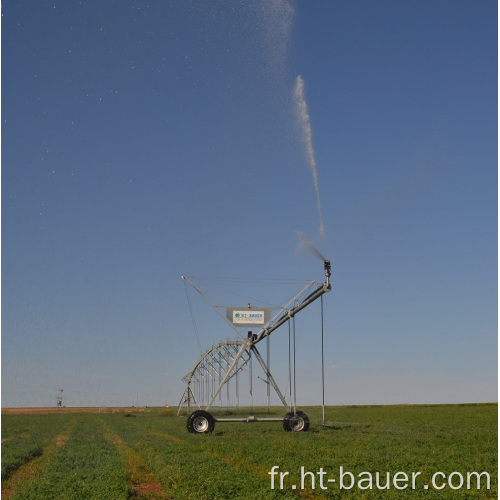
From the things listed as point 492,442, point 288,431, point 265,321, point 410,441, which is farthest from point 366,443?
point 265,321

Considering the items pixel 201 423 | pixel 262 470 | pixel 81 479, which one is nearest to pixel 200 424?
pixel 201 423

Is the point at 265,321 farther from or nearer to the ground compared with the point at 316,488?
farther from the ground

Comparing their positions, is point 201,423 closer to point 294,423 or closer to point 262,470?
point 294,423

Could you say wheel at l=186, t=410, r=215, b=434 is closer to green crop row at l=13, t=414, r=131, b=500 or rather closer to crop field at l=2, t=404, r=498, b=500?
crop field at l=2, t=404, r=498, b=500

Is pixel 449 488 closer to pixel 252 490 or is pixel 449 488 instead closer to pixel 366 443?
pixel 252 490

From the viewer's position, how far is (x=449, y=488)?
17.3 metres

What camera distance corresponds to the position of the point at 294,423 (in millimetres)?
37094

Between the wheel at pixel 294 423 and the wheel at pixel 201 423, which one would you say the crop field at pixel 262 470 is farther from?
the wheel at pixel 294 423

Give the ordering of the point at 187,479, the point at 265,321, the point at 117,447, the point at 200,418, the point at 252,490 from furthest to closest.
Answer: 1. the point at 265,321
2. the point at 200,418
3. the point at 117,447
4. the point at 187,479
5. the point at 252,490

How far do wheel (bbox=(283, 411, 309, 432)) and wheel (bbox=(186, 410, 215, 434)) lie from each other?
13.9 ft

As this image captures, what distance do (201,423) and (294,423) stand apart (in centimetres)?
535

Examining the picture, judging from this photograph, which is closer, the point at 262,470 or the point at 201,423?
the point at 262,470

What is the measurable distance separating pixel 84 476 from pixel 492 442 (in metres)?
18.6

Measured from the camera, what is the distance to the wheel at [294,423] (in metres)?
36.9
